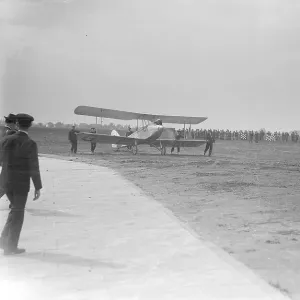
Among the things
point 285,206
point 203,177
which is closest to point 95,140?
point 203,177

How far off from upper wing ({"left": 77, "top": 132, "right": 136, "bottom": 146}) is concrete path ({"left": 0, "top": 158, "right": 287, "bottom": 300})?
64.7 feet

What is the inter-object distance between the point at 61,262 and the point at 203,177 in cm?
1005

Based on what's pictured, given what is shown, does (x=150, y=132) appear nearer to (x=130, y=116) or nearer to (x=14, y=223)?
(x=130, y=116)

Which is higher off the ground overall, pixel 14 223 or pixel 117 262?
pixel 14 223

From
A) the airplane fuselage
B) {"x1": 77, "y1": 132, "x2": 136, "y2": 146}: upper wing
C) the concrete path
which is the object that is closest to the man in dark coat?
the concrete path

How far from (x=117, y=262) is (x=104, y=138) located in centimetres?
2377

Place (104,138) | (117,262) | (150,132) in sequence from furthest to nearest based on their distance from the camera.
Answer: (150,132) → (104,138) → (117,262)

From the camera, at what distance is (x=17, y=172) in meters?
4.70

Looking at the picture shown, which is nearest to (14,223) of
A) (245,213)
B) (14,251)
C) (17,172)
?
(14,251)

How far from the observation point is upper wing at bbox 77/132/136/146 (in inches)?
1072

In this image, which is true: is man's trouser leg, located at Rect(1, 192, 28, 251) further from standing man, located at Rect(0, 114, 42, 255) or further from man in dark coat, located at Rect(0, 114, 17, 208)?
man in dark coat, located at Rect(0, 114, 17, 208)

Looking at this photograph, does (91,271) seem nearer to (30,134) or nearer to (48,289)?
(48,289)

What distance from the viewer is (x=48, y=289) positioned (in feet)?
12.4

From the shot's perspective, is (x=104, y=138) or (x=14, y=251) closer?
(x=14, y=251)
